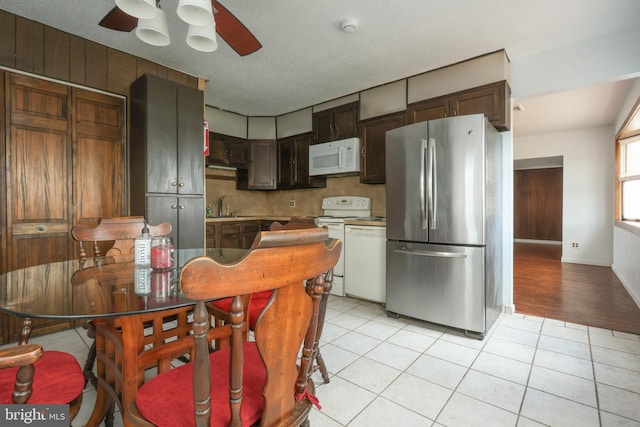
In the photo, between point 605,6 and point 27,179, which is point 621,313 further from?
point 27,179

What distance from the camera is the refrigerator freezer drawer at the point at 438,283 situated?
248 centimetres

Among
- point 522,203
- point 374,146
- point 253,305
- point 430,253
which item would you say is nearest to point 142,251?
point 253,305

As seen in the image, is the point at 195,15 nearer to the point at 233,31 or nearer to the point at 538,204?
the point at 233,31

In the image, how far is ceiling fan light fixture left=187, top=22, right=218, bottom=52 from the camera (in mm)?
1601

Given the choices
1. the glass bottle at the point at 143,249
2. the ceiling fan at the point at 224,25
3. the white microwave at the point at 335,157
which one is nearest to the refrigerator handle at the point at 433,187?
the white microwave at the point at 335,157

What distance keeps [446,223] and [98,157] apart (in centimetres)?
328

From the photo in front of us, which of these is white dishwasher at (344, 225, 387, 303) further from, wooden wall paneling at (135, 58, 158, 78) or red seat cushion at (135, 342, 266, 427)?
wooden wall paneling at (135, 58, 158, 78)

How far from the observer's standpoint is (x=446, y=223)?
2600 mm

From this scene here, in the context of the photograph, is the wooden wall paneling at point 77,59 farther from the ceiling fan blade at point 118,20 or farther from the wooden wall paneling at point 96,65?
the ceiling fan blade at point 118,20

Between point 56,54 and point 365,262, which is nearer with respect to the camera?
point 56,54

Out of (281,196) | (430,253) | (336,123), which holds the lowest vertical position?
(430,253)

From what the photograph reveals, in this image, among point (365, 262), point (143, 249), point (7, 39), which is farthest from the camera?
point (365, 262)

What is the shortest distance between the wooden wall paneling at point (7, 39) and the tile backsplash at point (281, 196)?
2.48m

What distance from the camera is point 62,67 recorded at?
262 centimetres
